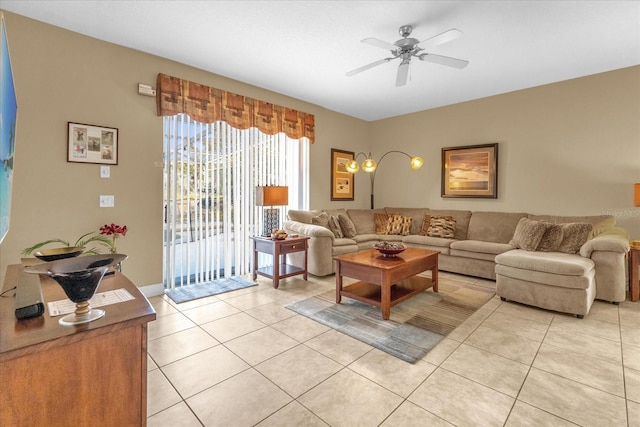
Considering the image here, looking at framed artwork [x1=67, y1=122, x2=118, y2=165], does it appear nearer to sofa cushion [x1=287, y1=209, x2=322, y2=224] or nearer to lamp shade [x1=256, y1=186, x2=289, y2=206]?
lamp shade [x1=256, y1=186, x2=289, y2=206]

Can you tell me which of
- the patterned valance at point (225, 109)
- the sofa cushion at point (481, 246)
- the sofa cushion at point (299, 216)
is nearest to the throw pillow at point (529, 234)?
the sofa cushion at point (481, 246)

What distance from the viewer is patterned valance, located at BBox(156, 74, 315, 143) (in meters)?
3.48

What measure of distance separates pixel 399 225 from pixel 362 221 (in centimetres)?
66

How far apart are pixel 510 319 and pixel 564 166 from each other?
2623 mm

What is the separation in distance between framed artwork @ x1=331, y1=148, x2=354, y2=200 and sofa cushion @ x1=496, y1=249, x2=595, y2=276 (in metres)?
3.05

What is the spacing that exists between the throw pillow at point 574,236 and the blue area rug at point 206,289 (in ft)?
12.6

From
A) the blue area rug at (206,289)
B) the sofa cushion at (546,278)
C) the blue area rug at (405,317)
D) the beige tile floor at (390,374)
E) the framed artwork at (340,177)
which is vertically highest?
the framed artwork at (340,177)

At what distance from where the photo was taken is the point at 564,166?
4.13 m

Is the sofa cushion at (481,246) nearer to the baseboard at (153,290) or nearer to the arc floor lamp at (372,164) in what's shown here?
the arc floor lamp at (372,164)

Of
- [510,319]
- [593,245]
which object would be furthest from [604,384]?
[593,245]

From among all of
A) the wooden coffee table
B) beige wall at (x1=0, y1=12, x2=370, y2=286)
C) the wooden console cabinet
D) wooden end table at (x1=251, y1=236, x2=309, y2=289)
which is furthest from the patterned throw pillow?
the wooden console cabinet

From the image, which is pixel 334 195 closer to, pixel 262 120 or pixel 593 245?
pixel 262 120

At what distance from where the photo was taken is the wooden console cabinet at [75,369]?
85 cm

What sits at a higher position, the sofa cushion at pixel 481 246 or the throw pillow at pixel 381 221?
the throw pillow at pixel 381 221
